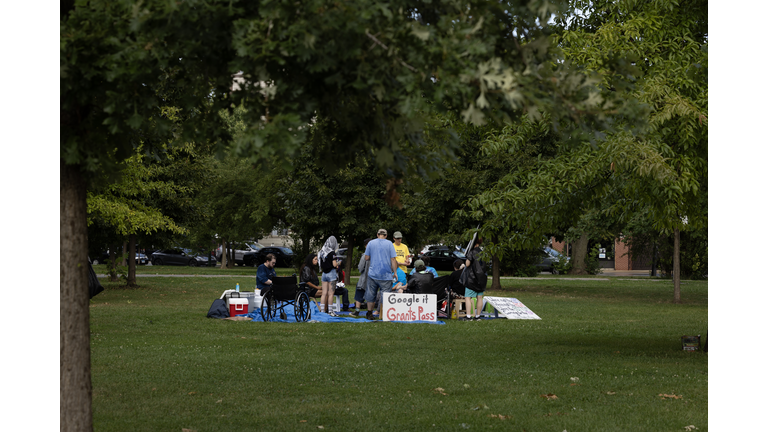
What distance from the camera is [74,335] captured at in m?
4.72

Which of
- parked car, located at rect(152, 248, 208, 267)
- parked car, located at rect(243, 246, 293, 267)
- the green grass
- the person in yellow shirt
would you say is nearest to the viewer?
the green grass

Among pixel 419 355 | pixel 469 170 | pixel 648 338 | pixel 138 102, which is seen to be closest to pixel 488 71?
pixel 138 102

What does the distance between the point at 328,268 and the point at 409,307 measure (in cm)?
183

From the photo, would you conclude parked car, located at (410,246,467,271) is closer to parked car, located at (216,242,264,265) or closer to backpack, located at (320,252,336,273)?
parked car, located at (216,242,264,265)

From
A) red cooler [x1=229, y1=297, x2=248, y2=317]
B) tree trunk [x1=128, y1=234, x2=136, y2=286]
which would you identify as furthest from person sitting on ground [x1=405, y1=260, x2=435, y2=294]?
tree trunk [x1=128, y1=234, x2=136, y2=286]

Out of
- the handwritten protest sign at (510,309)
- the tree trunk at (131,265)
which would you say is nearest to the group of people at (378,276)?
the handwritten protest sign at (510,309)

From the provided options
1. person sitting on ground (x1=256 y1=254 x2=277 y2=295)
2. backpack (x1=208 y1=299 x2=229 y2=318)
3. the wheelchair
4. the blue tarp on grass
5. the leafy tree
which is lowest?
the blue tarp on grass

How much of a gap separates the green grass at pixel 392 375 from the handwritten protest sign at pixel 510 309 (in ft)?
1.48

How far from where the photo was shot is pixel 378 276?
1508 centimetres

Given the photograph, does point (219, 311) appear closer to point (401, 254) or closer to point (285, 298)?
point (285, 298)

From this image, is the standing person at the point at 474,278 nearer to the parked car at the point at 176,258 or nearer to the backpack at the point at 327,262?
the backpack at the point at 327,262

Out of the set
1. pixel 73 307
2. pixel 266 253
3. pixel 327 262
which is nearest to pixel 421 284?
pixel 327 262

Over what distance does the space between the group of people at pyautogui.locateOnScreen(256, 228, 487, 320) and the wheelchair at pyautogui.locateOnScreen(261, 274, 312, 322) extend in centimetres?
20

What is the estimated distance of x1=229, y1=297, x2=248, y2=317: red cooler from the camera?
15.3 meters
